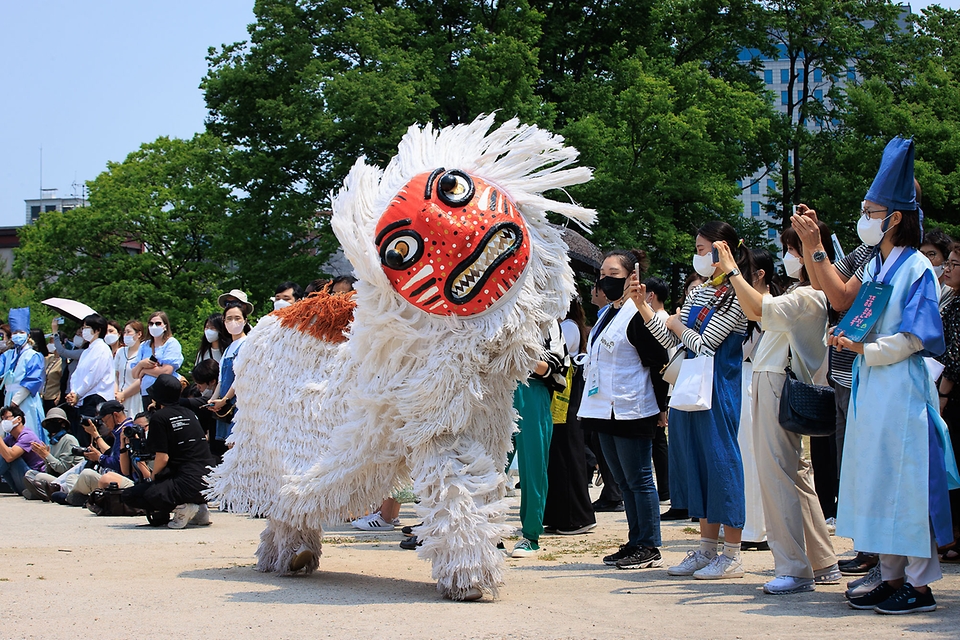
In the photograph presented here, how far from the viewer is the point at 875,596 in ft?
16.4

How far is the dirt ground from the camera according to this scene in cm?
461

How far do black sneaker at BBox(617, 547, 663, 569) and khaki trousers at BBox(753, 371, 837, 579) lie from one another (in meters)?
1.14

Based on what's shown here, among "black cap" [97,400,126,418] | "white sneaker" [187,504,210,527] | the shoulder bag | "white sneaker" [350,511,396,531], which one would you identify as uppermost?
"black cap" [97,400,126,418]

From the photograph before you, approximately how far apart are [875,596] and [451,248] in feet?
8.60

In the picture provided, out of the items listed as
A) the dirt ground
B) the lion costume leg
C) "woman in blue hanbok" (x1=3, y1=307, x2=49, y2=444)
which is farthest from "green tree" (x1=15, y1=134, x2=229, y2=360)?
the lion costume leg

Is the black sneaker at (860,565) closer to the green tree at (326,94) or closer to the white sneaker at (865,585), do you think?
the white sneaker at (865,585)

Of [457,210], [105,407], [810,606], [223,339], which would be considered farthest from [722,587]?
[105,407]

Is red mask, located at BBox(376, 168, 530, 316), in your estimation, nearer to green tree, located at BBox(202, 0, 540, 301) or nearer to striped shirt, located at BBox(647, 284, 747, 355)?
striped shirt, located at BBox(647, 284, 747, 355)

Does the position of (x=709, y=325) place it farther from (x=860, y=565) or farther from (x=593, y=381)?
(x=860, y=565)

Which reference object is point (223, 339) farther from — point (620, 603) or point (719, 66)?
point (719, 66)

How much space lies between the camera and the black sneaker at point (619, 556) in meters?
6.70

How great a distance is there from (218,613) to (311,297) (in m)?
2.08

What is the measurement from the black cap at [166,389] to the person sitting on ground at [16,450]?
140 inches

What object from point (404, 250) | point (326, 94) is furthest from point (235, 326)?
point (326, 94)
